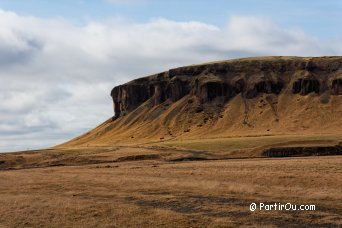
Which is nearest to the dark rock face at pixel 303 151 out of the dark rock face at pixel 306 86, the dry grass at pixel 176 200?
the dry grass at pixel 176 200

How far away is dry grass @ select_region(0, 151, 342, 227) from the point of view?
74.2 ft

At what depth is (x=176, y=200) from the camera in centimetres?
2886

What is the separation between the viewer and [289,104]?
15462 centimetres

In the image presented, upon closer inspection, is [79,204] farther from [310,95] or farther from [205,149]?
[310,95]

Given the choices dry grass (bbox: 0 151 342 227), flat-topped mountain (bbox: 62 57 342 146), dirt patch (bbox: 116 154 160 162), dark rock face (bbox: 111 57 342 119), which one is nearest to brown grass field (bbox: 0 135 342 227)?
dry grass (bbox: 0 151 342 227)

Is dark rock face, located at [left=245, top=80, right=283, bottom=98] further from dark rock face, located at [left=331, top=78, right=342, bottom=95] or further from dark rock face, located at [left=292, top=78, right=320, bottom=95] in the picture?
dark rock face, located at [left=331, top=78, right=342, bottom=95]

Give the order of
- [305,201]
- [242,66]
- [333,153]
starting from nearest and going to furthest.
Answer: [305,201], [333,153], [242,66]

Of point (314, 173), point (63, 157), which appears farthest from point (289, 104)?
point (314, 173)

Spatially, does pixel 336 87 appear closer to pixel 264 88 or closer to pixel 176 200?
pixel 264 88

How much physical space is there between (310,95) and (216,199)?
13360cm

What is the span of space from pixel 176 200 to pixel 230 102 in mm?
137134

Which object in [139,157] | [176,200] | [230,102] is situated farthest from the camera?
[230,102]

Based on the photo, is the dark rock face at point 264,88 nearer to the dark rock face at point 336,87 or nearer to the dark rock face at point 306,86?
the dark rock face at point 306,86

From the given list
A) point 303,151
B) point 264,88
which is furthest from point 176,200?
point 264,88
